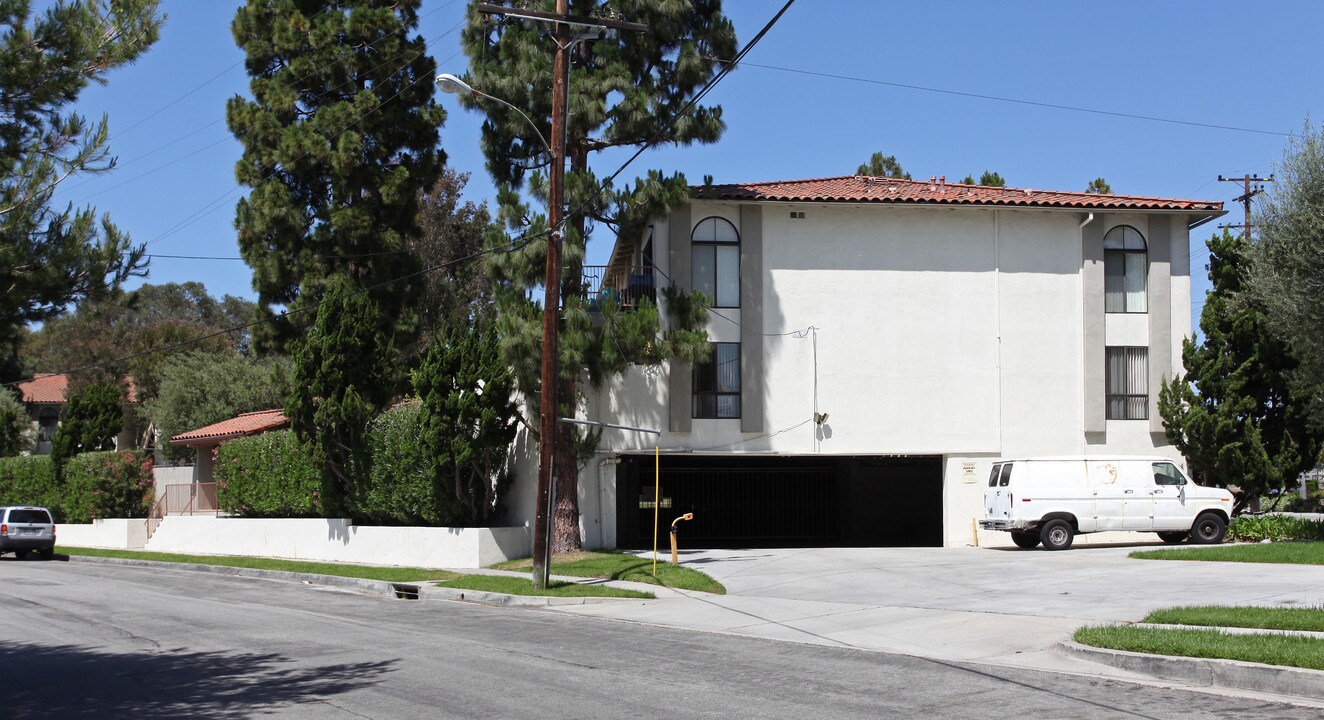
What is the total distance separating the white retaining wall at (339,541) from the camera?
26.4 m

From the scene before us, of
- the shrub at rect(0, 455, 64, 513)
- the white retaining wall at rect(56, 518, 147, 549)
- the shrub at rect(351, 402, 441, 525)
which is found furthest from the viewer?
the shrub at rect(0, 455, 64, 513)

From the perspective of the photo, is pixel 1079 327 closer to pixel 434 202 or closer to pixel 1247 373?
pixel 1247 373

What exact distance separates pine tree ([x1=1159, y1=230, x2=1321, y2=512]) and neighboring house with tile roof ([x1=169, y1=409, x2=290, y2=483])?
27708 mm

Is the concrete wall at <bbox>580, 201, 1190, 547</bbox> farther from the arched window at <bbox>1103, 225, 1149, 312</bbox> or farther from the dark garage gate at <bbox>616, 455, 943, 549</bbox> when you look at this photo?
the dark garage gate at <bbox>616, 455, 943, 549</bbox>

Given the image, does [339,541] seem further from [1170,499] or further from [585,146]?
[1170,499]

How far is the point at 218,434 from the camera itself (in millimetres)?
41438

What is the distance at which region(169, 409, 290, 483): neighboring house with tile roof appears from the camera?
132 feet

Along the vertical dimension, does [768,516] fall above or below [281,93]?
below

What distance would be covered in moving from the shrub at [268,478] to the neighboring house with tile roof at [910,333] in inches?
354

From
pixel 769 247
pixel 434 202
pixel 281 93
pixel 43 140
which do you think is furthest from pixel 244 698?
pixel 434 202

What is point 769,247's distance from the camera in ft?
93.7

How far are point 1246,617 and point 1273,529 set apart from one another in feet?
47.9

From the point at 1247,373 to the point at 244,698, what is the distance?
78.0 feet

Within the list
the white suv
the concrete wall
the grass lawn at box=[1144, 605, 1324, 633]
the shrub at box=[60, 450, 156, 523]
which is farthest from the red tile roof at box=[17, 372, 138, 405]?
the grass lawn at box=[1144, 605, 1324, 633]
